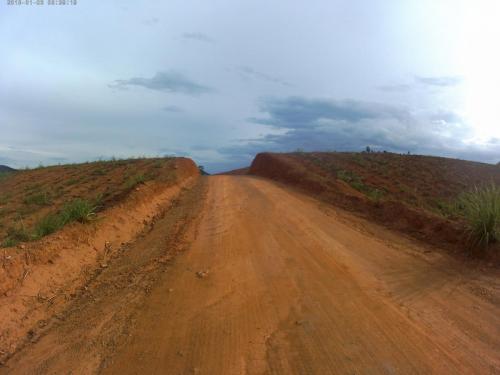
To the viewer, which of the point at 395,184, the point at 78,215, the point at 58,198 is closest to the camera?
the point at 78,215

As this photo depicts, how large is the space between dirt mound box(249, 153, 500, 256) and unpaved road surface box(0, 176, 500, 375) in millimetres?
1383

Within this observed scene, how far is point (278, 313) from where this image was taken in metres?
5.53

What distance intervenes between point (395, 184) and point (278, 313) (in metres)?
13.3

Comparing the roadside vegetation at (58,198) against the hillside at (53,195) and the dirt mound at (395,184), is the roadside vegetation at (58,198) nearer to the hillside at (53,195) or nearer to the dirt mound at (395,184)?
the hillside at (53,195)

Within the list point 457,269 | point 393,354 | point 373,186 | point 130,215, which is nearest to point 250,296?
point 393,354

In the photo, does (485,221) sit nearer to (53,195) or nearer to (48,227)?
(48,227)

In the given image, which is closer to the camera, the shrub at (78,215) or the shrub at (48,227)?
the shrub at (48,227)

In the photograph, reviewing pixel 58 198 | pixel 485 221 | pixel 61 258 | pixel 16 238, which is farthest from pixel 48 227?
pixel 485 221

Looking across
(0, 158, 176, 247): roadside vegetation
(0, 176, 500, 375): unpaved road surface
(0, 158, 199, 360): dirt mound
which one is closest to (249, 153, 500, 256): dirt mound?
(0, 176, 500, 375): unpaved road surface

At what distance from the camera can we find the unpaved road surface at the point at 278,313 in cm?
453

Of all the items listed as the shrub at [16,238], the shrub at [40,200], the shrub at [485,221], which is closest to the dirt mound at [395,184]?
the shrub at [485,221]

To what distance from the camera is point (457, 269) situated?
7.59 m

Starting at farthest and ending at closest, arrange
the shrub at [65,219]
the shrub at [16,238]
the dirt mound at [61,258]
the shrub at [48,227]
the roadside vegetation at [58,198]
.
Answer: the roadside vegetation at [58,198]
the shrub at [65,219]
the shrub at [48,227]
the shrub at [16,238]
the dirt mound at [61,258]

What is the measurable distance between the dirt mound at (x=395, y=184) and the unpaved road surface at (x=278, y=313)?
4.54 feet
